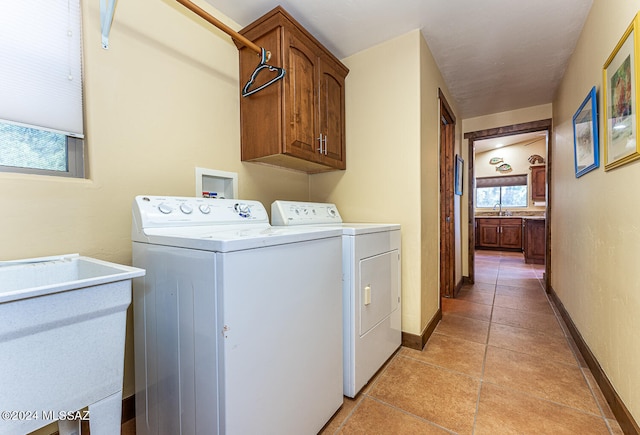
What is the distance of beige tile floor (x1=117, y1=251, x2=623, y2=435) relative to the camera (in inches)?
50.5

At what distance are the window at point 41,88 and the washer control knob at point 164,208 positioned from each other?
1.40 feet

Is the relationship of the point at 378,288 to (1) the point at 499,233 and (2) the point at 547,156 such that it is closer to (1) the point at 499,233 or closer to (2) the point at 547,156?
(2) the point at 547,156

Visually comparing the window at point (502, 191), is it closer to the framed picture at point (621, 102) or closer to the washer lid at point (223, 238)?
the framed picture at point (621, 102)

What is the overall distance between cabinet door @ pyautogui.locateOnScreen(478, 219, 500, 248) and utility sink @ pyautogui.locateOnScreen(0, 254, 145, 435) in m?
7.49

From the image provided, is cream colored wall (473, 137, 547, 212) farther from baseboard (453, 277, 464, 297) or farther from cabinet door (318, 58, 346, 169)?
cabinet door (318, 58, 346, 169)

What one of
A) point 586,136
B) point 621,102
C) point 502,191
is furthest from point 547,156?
point 502,191

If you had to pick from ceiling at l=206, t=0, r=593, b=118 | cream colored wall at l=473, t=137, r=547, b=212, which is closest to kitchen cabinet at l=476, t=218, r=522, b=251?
cream colored wall at l=473, t=137, r=547, b=212

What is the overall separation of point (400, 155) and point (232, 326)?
1684 millimetres

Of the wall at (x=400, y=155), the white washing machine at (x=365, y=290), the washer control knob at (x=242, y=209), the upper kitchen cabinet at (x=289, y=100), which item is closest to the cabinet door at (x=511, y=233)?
the wall at (x=400, y=155)

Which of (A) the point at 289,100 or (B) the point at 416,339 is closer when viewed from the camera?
(A) the point at 289,100

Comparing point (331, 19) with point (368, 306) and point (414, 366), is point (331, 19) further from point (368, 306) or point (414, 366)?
point (414, 366)

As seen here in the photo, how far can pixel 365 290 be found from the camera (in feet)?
5.11

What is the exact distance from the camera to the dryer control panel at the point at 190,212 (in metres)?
1.21

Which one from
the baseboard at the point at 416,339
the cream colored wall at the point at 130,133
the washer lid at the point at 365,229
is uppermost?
the cream colored wall at the point at 130,133
